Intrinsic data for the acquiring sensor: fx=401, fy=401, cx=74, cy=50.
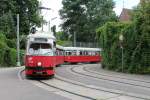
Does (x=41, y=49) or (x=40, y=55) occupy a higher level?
(x=41, y=49)

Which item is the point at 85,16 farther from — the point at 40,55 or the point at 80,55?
the point at 40,55

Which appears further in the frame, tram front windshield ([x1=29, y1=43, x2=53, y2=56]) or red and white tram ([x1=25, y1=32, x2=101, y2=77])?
tram front windshield ([x1=29, y1=43, x2=53, y2=56])

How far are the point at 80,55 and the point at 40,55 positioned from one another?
35540 mm

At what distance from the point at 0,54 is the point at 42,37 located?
23101 mm

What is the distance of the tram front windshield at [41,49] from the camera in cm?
2586

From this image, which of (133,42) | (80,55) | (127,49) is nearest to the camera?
(133,42)

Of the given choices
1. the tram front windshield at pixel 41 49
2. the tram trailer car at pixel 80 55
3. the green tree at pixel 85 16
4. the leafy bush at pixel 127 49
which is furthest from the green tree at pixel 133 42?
the green tree at pixel 85 16

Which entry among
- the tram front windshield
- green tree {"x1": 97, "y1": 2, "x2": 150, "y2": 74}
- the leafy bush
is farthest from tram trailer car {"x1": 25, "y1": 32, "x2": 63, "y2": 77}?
the leafy bush

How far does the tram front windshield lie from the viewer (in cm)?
2586

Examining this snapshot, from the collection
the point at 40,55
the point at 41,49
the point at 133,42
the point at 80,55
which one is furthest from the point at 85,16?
the point at 40,55

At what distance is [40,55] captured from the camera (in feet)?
→ 83.9

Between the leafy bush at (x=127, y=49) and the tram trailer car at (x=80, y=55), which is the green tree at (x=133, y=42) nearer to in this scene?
the leafy bush at (x=127, y=49)

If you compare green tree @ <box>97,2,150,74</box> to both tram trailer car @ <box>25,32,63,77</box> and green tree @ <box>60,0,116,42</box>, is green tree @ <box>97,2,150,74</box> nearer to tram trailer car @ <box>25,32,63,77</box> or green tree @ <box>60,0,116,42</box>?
tram trailer car @ <box>25,32,63,77</box>

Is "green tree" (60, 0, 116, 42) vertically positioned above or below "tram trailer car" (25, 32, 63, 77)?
above
